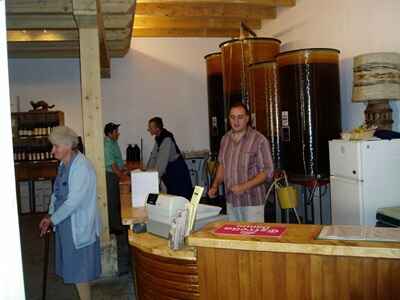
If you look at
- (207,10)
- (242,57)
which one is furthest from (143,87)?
(242,57)

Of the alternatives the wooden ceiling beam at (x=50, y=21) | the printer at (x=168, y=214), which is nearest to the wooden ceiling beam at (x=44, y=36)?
the wooden ceiling beam at (x=50, y=21)

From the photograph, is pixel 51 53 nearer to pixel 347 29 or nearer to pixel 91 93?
pixel 91 93

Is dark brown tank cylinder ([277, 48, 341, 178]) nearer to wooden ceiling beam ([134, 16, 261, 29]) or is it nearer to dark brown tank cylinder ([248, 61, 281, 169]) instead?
dark brown tank cylinder ([248, 61, 281, 169])

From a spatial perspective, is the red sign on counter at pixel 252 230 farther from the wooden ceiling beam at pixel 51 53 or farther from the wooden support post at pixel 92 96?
the wooden ceiling beam at pixel 51 53

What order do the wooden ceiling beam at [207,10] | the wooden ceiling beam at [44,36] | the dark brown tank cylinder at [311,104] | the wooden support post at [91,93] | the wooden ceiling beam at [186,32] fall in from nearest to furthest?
the wooden support post at [91,93] < the dark brown tank cylinder at [311,104] < the wooden ceiling beam at [44,36] < the wooden ceiling beam at [207,10] < the wooden ceiling beam at [186,32]

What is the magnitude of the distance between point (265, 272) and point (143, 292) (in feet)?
2.89

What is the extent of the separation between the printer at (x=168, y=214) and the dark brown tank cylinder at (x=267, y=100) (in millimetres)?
3161

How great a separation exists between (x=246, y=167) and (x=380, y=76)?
1594 millimetres

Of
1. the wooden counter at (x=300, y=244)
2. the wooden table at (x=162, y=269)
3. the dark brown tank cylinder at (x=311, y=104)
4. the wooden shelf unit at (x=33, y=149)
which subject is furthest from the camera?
the wooden shelf unit at (x=33, y=149)

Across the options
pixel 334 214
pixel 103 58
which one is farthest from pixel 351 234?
pixel 103 58

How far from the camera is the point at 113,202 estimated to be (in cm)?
475

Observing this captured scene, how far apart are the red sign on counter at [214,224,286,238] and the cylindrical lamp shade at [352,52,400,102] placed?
96.8 inches

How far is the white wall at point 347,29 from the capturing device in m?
4.48

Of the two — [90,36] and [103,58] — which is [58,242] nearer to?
[90,36]
